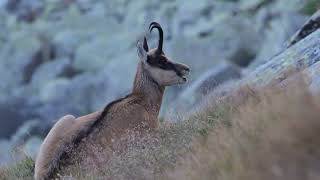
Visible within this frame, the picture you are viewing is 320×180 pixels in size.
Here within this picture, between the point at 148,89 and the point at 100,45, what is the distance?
20.6m

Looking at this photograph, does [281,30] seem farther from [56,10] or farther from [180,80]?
[56,10]

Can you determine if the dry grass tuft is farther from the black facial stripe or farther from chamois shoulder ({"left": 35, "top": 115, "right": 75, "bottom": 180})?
the black facial stripe

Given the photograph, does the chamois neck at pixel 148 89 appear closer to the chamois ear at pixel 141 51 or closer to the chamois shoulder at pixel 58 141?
the chamois ear at pixel 141 51

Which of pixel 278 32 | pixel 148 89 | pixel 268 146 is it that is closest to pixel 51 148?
pixel 148 89

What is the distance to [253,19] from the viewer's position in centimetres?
2788

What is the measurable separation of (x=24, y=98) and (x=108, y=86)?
135 inches

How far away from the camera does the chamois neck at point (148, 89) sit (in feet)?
37.4

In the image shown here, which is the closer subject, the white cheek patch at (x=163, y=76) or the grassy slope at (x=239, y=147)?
the grassy slope at (x=239, y=147)

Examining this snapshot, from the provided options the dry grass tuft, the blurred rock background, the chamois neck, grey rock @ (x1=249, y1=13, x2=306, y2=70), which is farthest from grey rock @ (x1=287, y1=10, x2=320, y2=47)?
grey rock @ (x1=249, y1=13, x2=306, y2=70)

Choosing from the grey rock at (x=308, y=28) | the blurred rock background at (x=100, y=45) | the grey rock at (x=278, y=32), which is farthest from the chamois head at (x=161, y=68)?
the grey rock at (x=278, y=32)

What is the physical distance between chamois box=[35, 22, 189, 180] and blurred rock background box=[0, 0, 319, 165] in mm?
9558

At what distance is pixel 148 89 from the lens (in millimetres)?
11625

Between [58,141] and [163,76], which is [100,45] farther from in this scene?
[58,141]

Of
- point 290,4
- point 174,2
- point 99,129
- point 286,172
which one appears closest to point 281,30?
point 290,4
